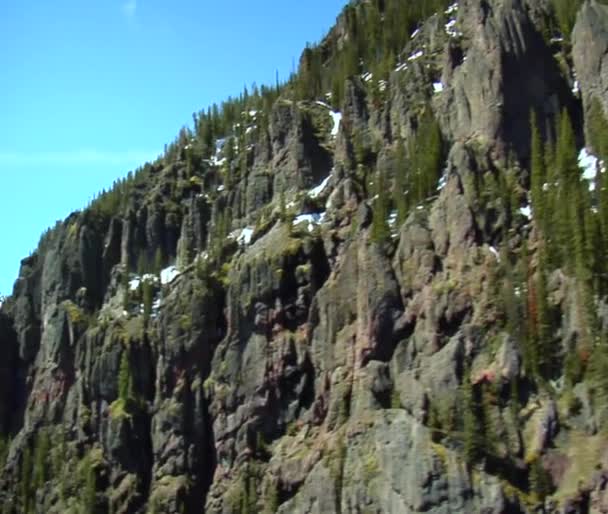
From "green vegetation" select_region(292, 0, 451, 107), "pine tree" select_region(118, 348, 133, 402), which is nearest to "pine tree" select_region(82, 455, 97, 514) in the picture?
"pine tree" select_region(118, 348, 133, 402)

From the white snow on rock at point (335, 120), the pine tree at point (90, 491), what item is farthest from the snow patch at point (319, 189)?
the pine tree at point (90, 491)

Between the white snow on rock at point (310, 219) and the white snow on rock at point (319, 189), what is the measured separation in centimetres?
427

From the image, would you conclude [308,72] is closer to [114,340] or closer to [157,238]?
[157,238]

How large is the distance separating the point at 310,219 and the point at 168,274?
37776 millimetres

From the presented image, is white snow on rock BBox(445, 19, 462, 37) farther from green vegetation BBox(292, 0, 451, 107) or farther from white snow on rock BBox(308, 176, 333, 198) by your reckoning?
white snow on rock BBox(308, 176, 333, 198)

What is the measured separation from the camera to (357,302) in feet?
374

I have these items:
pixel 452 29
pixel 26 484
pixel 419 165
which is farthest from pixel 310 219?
pixel 26 484

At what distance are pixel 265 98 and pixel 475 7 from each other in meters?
57.8

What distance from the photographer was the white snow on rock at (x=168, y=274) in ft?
518

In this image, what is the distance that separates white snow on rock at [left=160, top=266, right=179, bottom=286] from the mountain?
92 cm

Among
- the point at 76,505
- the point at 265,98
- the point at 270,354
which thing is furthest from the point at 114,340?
the point at 265,98

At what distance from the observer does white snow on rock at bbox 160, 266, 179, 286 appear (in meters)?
158

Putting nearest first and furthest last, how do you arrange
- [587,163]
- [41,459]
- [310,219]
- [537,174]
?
[537,174] < [587,163] < [310,219] < [41,459]

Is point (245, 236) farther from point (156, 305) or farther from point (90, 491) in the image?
point (90, 491)
